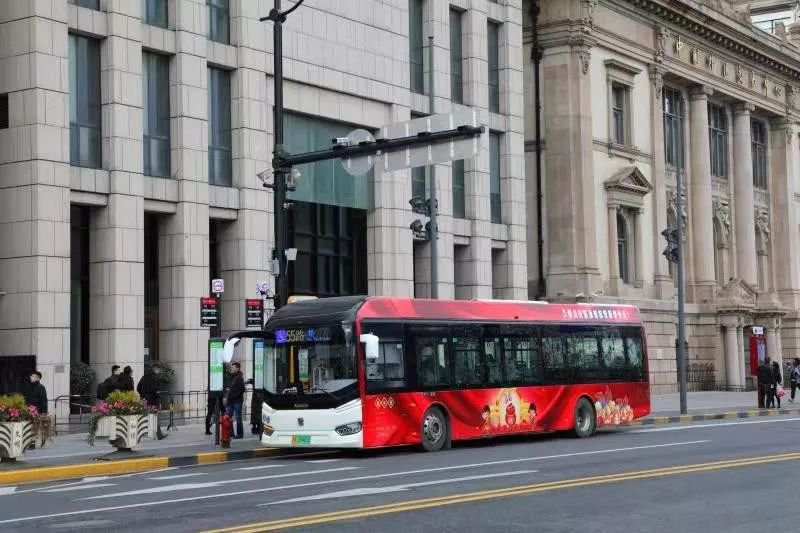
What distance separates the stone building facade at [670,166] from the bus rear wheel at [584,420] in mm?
14089

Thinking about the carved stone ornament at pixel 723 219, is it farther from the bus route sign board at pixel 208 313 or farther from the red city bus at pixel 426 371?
the bus route sign board at pixel 208 313

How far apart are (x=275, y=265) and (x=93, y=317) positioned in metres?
6.89

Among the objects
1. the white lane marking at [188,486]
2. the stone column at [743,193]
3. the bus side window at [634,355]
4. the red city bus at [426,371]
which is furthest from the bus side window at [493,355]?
the stone column at [743,193]

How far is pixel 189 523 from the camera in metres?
13.7

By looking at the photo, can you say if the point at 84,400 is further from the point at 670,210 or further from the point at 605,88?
the point at 670,210

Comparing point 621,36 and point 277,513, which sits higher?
point 621,36

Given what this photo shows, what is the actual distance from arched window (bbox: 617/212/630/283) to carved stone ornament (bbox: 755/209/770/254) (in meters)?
15.0

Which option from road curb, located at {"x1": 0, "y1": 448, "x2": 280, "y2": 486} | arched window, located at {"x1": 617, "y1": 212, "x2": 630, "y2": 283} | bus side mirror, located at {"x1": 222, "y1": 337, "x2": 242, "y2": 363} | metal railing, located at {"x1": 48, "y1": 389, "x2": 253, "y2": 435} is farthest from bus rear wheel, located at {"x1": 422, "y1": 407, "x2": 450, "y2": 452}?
arched window, located at {"x1": 617, "y1": 212, "x2": 630, "y2": 283}

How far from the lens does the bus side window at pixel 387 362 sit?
23.8 meters

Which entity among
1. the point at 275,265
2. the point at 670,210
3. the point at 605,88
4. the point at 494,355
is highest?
the point at 605,88

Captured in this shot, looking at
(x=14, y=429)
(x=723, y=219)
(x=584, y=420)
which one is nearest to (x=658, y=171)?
(x=723, y=219)

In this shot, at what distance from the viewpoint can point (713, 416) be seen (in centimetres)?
3881

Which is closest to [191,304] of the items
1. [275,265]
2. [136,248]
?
[136,248]

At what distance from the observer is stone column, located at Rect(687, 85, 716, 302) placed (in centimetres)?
5872
